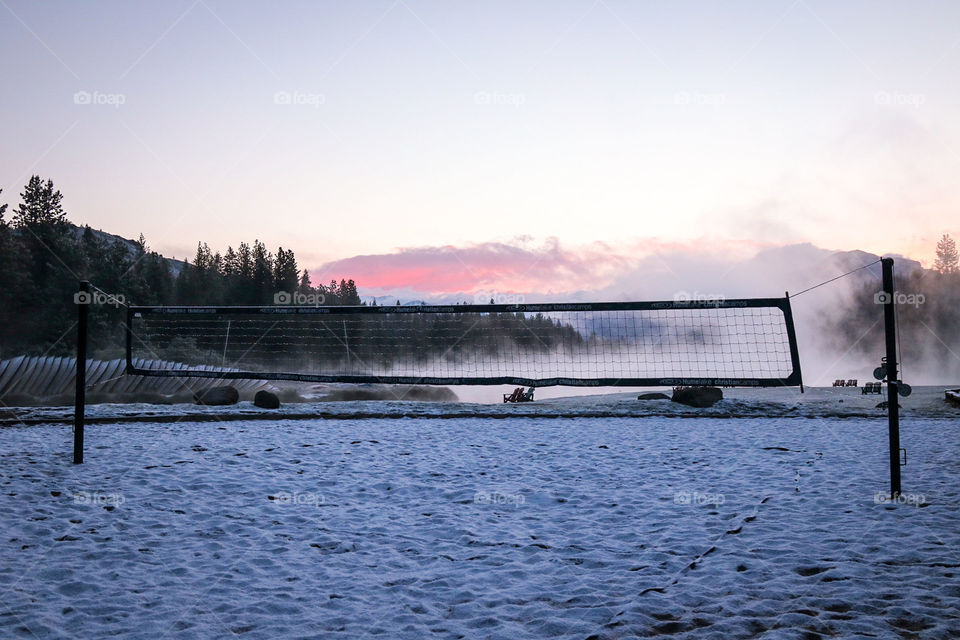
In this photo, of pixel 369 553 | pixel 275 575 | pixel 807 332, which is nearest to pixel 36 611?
pixel 275 575

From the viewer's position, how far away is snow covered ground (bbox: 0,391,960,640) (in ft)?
11.3

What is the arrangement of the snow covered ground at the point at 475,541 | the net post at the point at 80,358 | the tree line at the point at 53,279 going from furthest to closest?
the tree line at the point at 53,279
the net post at the point at 80,358
the snow covered ground at the point at 475,541

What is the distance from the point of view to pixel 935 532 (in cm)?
473

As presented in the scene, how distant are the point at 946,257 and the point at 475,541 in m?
126

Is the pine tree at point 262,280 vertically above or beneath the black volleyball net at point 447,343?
above

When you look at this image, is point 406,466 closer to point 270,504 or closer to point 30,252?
point 270,504

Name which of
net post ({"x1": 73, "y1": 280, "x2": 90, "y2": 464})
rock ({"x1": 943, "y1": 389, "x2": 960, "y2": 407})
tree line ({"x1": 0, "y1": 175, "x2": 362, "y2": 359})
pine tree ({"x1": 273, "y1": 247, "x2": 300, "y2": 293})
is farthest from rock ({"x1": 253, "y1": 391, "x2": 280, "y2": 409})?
pine tree ({"x1": 273, "y1": 247, "x2": 300, "y2": 293})

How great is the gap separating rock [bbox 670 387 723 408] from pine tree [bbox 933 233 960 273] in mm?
116280

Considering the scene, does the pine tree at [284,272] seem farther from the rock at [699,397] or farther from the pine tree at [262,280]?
the rock at [699,397]

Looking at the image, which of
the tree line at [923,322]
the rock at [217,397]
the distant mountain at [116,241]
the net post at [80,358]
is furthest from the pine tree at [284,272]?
the tree line at [923,322]

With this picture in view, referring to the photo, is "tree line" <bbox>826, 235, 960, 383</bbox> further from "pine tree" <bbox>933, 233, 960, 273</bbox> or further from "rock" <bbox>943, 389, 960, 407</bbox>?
"rock" <bbox>943, 389, 960, 407</bbox>

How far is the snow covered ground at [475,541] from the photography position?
11.3 ft

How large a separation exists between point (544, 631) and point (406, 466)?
424 centimetres

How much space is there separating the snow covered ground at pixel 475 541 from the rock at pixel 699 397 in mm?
4008
